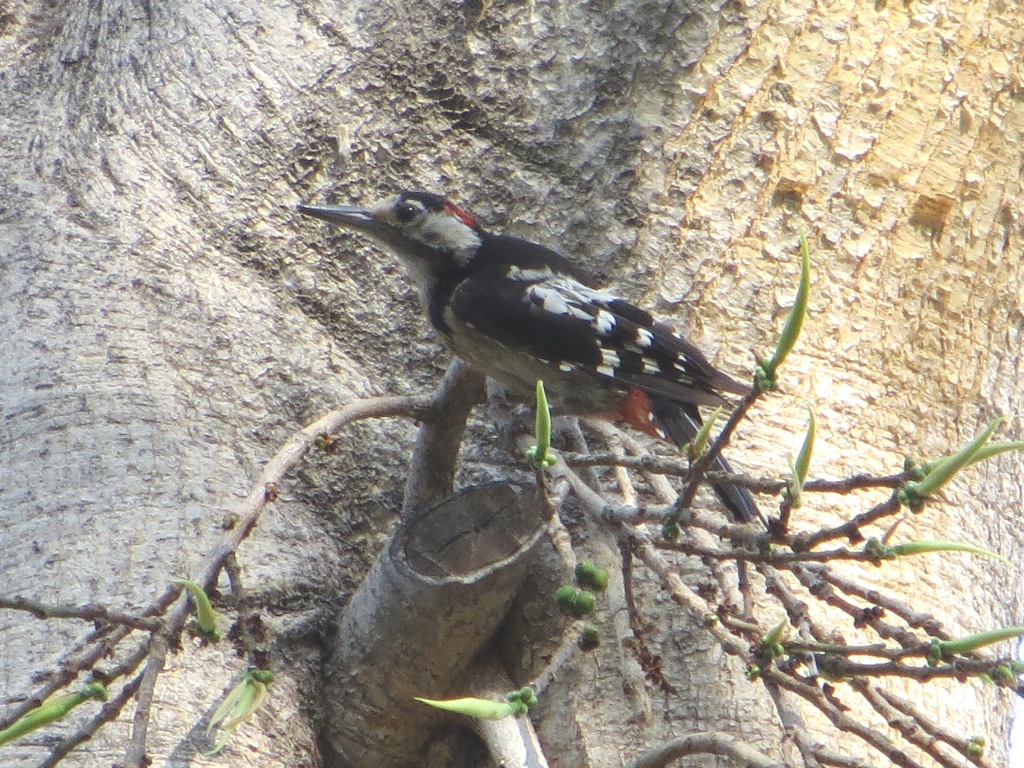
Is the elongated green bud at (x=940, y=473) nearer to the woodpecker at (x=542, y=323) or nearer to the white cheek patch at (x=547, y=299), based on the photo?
the woodpecker at (x=542, y=323)

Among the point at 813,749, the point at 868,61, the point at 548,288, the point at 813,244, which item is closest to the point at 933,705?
the point at 813,749

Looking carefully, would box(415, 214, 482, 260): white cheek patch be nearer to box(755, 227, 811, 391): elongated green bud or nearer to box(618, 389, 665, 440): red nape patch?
box(618, 389, 665, 440): red nape patch

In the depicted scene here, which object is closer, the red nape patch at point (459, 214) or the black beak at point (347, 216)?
the black beak at point (347, 216)

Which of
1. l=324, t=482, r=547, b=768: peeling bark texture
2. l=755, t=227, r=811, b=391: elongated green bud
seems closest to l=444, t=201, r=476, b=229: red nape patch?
l=324, t=482, r=547, b=768: peeling bark texture

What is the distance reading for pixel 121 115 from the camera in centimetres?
243

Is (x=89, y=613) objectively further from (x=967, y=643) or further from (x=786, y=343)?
(x=967, y=643)

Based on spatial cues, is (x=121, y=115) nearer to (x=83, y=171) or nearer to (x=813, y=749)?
(x=83, y=171)

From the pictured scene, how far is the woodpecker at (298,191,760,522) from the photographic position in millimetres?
2203

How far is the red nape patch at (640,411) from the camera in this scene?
7.64 ft

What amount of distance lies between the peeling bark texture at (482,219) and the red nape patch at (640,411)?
20 centimetres

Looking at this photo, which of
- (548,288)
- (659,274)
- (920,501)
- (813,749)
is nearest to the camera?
(920,501)

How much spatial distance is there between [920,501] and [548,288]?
131cm

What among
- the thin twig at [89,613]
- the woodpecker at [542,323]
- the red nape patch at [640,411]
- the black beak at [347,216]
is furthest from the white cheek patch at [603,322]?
the thin twig at [89,613]

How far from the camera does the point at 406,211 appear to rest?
2.33m
